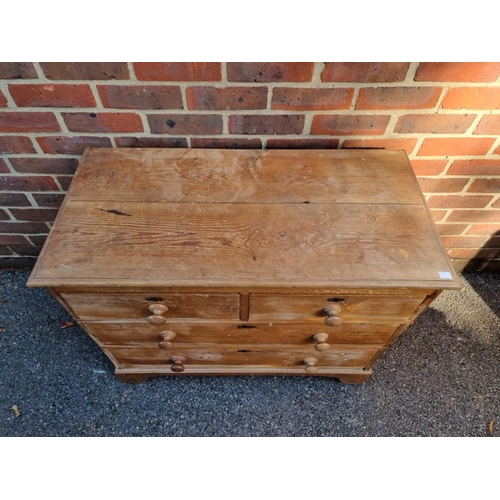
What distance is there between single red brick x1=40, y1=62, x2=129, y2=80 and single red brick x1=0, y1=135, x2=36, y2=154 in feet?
1.05

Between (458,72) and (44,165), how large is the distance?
159 centimetres

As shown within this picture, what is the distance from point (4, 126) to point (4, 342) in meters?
1.03

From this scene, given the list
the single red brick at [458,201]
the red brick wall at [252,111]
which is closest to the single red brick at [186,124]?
the red brick wall at [252,111]

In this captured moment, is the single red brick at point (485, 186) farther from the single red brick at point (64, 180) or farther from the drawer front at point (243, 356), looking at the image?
the single red brick at point (64, 180)

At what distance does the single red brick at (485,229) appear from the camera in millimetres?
1747

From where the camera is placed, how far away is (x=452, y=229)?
176 centimetres

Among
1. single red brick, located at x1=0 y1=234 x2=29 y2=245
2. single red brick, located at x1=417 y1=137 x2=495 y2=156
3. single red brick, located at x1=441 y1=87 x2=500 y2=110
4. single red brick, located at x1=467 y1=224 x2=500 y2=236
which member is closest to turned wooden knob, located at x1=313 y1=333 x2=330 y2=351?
single red brick, located at x1=417 y1=137 x2=495 y2=156

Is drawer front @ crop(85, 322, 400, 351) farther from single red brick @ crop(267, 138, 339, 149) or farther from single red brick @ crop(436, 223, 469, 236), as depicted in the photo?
single red brick @ crop(436, 223, 469, 236)

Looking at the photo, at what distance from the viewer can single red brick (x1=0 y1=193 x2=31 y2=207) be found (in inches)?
62.1

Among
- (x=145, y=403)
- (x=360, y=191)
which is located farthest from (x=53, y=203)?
(x=360, y=191)

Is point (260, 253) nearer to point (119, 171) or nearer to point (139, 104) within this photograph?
point (119, 171)

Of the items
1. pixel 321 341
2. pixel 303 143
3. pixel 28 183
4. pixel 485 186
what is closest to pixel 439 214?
pixel 485 186

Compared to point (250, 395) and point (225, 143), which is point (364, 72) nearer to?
point (225, 143)

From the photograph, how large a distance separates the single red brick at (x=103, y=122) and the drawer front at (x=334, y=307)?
2.57 ft
